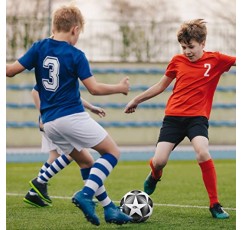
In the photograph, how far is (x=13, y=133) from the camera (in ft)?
66.9

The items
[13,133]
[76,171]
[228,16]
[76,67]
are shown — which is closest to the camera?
[76,67]

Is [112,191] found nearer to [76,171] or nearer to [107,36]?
[76,171]

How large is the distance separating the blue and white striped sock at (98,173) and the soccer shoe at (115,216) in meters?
0.24

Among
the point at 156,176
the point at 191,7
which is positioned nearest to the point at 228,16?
the point at 191,7

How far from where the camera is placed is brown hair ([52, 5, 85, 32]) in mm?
6105

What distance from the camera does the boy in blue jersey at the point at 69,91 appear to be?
19.7ft

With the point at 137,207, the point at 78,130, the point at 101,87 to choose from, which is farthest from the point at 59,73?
the point at 137,207

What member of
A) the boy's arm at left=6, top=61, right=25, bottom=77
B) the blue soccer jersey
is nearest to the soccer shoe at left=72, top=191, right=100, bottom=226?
the blue soccer jersey

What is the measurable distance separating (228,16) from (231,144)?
438cm

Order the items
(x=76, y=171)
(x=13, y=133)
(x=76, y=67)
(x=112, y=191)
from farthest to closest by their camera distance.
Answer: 1. (x=13, y=133)
2. (x=76, y=171)
3. (x=112, y=191)
4. (x=76, y=67)

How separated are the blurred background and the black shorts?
516 inches

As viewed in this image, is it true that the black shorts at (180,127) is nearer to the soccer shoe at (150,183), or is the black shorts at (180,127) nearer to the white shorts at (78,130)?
the soccer shoe at (150,183)

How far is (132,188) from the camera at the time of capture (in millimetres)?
9711

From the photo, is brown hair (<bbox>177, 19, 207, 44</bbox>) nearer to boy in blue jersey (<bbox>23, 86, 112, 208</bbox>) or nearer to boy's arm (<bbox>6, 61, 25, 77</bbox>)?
boy in blue jersey (<bbox>23, 86, 112, 208</bbox>)
